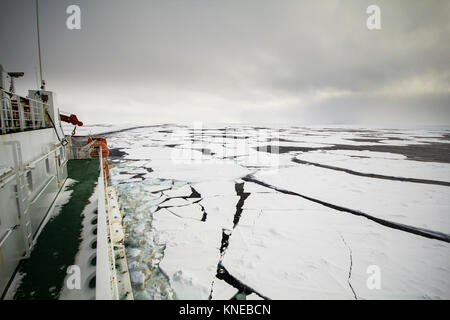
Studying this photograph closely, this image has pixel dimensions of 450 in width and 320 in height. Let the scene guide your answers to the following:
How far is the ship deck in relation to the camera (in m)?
1.90

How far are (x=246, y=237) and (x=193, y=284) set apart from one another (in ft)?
3.61

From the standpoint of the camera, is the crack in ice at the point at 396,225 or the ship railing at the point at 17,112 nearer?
the ship railing at the point at 17,112

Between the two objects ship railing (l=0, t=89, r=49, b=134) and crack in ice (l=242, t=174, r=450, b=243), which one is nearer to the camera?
ship railing (l=0, t=89, r=49, b=134)

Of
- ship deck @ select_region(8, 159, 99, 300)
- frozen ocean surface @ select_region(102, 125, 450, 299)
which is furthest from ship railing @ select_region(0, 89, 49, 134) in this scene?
frozen ocean surface @ select_region(102, 125, 450, 299)

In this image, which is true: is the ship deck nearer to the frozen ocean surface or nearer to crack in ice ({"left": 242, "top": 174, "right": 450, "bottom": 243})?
the frozen ocean surface

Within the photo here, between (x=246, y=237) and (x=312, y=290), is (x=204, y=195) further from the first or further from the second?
(x=312, y=290)

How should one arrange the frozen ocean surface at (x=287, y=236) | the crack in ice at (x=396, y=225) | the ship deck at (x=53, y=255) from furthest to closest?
the crack in ice at (x=396, y=225), the frozen ocean surface at (x=287, y=236), the ship deck at (x=53, y=255)

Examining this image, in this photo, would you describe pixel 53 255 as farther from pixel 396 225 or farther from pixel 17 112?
pixel 396 225

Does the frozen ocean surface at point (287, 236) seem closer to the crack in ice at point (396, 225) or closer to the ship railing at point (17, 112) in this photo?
the crack in ice at point (396, 225)

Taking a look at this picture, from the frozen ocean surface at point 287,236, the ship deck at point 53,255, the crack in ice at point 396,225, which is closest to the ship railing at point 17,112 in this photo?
the ship deck at point 53,255

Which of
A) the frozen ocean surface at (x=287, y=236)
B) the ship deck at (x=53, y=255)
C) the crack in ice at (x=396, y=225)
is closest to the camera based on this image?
the ship deck at (x=53, y=255)

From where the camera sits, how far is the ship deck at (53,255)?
190cm

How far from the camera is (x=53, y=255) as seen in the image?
2.37 meters

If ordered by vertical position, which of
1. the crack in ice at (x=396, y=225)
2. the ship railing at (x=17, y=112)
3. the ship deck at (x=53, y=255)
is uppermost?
the ship railing at (x=17, y=112)
